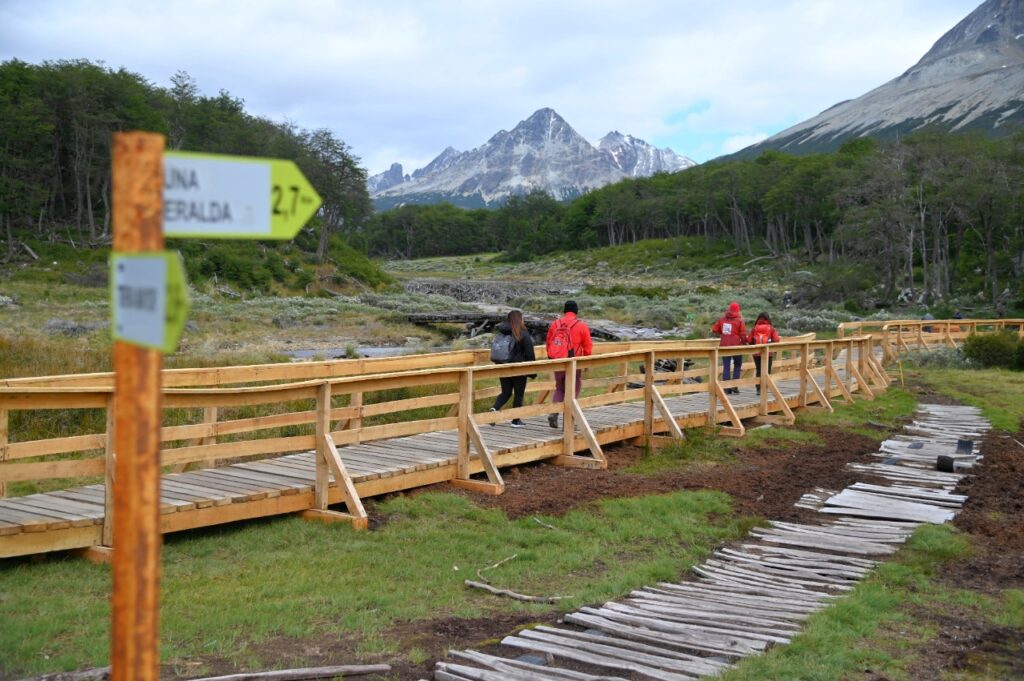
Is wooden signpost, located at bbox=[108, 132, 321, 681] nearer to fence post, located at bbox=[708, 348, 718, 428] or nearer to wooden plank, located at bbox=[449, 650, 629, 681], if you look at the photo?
wooden plank, located at bbox=[449, 650, 629, 681]

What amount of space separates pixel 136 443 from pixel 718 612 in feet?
15.5

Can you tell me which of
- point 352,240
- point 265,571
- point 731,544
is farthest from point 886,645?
point 352,240

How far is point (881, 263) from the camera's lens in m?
59.1

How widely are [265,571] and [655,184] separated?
130 m

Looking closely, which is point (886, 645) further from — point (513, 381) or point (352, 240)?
point (352, 240)

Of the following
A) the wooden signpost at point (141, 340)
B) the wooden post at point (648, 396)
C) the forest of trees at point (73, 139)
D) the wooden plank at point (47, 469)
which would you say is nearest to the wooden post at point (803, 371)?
the wooden post at point (648, 396)

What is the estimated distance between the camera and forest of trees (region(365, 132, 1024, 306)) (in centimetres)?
5519

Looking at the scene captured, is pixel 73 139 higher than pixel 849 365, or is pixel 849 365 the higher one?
pixel 73 139

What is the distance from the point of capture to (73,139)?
63812mm

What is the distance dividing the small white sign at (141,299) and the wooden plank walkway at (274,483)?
5.15 metres

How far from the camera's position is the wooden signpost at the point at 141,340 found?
2.58m

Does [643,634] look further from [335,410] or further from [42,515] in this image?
[335,410]

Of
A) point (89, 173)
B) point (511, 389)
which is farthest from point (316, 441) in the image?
point (89, 173)

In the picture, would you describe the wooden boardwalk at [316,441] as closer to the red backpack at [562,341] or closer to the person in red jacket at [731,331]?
the red backpack at [562,341]
